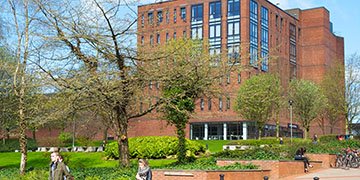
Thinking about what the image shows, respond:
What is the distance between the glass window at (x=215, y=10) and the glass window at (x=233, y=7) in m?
1.25

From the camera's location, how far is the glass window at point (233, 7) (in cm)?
6581

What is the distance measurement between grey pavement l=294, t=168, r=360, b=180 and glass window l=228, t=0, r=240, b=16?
1615 inches

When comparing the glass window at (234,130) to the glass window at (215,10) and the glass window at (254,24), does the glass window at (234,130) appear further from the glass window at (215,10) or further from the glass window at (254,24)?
the glass window at (215,10)

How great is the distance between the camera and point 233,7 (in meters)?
66.3

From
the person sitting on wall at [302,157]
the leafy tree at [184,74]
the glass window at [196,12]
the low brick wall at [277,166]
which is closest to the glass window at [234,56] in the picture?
the leafy tree at [184,74]

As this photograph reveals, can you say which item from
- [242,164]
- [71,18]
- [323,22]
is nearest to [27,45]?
[71,18]

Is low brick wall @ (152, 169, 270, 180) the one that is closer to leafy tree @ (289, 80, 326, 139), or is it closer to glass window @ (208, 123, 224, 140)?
leafy tree @ (289, 80, 326, 139)

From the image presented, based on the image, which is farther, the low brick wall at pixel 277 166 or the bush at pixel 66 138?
the bush at pixel 66 138

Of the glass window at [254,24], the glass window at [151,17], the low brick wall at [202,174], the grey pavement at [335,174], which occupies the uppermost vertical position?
Result: the glass window at [254,24]

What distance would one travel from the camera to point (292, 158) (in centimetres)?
2658

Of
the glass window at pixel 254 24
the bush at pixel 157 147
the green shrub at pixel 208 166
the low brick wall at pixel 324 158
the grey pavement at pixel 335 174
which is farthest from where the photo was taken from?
the glass window at pixel 254 24

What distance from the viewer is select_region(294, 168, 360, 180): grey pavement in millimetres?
22750

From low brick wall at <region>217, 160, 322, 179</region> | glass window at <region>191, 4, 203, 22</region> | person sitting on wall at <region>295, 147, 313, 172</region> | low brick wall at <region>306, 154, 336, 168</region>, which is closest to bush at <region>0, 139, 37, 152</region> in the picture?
glass window at <region>191, 4, 203, 22</region>

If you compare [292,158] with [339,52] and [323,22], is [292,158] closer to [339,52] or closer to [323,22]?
[323,22]
